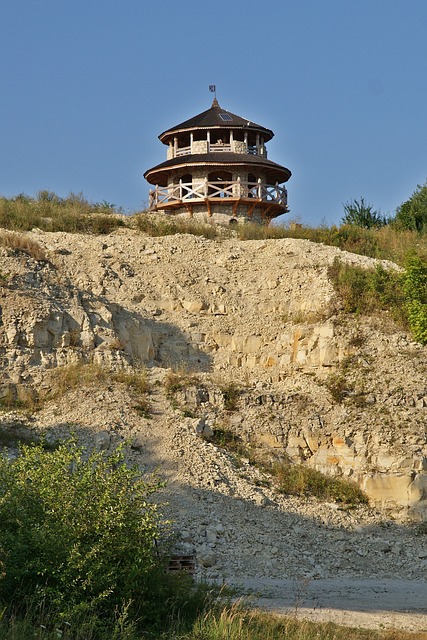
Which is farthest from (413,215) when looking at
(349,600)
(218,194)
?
(349,600)

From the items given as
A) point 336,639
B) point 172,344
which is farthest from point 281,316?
point 336,639

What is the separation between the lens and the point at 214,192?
1470 inches

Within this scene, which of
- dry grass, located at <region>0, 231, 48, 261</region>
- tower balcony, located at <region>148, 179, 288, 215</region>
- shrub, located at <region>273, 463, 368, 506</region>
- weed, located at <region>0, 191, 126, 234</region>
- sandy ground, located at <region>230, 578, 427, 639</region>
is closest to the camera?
sandy ground, located at <region>230, 578, 427, 639</region>

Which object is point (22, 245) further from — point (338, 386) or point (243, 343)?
point (338, 386)

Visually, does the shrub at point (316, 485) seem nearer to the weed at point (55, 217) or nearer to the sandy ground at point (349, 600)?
the sandy ground at point (349, 600)

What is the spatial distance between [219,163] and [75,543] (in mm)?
26222

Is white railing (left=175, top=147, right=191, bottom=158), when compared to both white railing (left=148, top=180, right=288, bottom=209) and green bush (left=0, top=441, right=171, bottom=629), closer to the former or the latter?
white railing (left=148, top=180, right=288, bottom=209)

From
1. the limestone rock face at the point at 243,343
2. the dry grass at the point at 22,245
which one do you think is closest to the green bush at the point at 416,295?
the limestone rock face at the point at 243,343

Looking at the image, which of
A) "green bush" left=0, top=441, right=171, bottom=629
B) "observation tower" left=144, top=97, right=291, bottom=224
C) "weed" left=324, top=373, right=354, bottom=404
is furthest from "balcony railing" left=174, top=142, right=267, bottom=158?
"green bush" left=0, top=441, right=171, bottom=629

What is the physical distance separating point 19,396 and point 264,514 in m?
6.70

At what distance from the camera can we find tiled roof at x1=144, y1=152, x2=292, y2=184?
37188 millimetres

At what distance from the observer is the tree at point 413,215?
121 feet

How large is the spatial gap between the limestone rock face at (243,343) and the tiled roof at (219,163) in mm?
7625

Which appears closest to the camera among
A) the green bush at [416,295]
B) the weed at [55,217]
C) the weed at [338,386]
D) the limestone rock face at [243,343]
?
the limestone rock face at [243,343]
